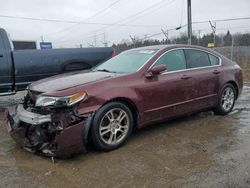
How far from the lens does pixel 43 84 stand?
4.90 m

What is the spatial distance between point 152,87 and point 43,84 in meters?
1.68

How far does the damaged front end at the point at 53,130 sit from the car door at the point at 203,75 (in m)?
2.47

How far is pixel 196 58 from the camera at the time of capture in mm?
6195

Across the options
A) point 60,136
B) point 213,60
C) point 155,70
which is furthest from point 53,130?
point 213,60

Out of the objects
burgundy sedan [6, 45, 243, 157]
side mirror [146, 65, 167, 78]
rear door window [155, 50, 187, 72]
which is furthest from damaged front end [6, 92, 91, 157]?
rear door window [155, 50, 187, 72]

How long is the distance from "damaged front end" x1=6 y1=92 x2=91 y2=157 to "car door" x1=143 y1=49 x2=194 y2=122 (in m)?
1.24

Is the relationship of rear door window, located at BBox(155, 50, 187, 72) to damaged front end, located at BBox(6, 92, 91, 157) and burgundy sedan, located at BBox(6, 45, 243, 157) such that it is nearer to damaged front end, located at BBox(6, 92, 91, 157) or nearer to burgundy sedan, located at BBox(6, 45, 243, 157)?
burgundy sedan, located at BBox(6, 45, 243, 157)

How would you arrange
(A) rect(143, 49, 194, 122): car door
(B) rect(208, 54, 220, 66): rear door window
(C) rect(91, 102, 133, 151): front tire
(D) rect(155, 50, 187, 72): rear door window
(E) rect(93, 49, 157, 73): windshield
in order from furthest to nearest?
1. (B) rect(208, 54, 220, 66): rear door window
2. (D) rect(155, 50, 187, 72): rear door window
3. (E) rect(93, 49, 157, 73): windshield
4. (A) rect(143, 49, 194, 122): car door
5. (C) rect(91, 102, 133, 151): front tire

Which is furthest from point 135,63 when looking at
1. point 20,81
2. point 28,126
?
point 20,81

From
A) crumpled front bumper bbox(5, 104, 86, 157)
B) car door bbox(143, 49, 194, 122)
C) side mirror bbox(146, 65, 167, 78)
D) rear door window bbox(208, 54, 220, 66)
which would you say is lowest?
crumpled front bumper bbox(5, 104, 86, 157)

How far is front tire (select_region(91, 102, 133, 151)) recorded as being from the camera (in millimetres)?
4454

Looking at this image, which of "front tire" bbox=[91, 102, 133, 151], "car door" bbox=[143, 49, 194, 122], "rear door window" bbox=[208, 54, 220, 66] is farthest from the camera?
"rear door window" bbox=[208, 54, 220, 66]

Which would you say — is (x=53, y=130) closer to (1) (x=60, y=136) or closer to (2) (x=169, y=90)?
(1) (x=60, y=136)

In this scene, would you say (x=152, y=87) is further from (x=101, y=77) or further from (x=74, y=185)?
(x=74, y=185)
